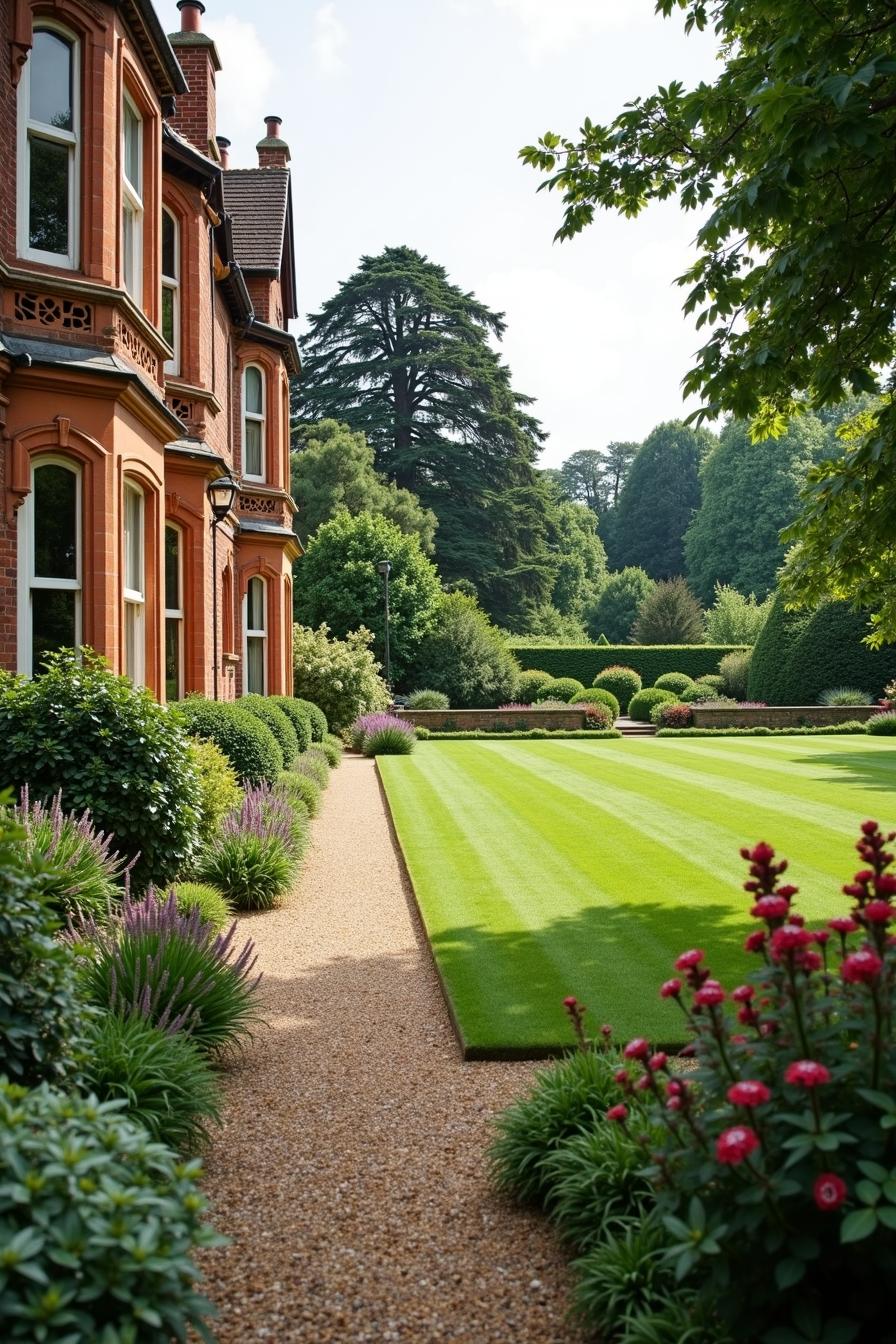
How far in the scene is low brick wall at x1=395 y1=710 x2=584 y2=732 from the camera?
1161 inches

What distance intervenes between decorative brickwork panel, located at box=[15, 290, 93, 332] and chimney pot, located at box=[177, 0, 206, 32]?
30.4ft

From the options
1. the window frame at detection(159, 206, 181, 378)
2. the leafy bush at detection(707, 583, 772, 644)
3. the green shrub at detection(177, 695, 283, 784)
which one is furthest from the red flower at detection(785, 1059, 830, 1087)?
the leafy bush at detection(707, 583, 772, 644)

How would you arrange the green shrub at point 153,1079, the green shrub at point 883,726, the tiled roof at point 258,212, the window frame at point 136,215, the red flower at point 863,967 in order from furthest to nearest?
the green shrub at point 883,726
the tiled roof at point 258,212
the window frame at point 136,215
the green shrub at point 153,1079
the red flower at point 863,967

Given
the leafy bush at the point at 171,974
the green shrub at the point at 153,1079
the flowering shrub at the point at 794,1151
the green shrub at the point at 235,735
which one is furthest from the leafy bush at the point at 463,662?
the flowering shrub at the point at 794,1151

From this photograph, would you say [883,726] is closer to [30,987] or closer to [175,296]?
[175,296]

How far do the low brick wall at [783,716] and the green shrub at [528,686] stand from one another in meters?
5.93

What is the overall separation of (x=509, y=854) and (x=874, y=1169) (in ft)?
26.9

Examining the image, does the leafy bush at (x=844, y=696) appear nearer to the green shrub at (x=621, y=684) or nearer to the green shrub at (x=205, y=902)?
the green shrub at (x=621, y=684)

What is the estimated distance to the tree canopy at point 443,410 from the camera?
46.8m

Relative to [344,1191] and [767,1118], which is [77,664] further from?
[767,1118]

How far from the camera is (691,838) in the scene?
421 inches

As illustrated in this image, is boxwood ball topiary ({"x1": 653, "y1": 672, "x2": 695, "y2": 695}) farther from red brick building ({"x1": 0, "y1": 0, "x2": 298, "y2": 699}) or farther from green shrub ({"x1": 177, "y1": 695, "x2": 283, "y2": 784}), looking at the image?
green shrub ({"x1": 177, "y1": 695, "x2": 283, "y2": 784})

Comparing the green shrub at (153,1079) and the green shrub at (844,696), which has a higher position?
the green shrub at (844,696)

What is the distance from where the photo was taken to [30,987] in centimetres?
309
